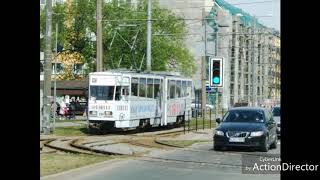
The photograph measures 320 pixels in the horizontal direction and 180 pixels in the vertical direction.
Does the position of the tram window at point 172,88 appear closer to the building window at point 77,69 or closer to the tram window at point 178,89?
the tram window at point 178,89

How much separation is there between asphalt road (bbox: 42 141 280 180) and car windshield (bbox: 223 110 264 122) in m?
1.68

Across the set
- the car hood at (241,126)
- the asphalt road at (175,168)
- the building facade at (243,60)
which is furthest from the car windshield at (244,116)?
the building facade at (243,60)

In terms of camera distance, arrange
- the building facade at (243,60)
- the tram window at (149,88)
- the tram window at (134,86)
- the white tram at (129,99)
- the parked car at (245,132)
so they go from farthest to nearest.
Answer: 1. the building facade at (243,60)
2. the tram window at (149,88)
3. the tram window at (134,86)
4. the white tram at (129,99)
5. the parked car at (245,132)

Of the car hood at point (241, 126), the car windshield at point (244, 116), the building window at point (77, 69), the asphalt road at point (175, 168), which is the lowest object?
the asphalt road at point (175, 168)

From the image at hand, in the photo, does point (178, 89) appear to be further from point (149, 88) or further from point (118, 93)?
point (118, 93)

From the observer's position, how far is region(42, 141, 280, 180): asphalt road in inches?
460

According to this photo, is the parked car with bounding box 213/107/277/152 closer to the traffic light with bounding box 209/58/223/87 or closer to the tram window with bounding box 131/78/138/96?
the traffic light with bounding box 209/58/223/87

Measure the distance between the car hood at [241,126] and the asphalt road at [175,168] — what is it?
0.80 metres

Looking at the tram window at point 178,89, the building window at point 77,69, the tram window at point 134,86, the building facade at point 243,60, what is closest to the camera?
the tram window at point 134,86

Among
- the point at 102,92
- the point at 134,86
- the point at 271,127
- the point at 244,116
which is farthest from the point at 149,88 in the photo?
the point at 271,127

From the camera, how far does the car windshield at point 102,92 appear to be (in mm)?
28469
